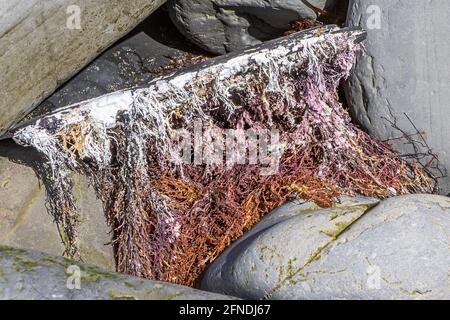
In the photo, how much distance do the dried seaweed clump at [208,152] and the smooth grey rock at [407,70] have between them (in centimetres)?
12

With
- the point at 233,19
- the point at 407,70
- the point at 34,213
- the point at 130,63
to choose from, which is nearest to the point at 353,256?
the point at 407,70

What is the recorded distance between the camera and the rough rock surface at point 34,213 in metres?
4.08

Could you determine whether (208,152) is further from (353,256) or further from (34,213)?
(353,256)

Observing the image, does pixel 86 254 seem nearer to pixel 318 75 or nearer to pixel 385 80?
pixel 318 75

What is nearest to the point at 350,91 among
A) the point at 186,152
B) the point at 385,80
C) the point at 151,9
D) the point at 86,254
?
the point at 385,80

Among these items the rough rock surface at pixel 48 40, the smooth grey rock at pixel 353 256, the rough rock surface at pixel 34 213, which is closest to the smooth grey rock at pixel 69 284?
the smooth grey rock at pixel 353 256

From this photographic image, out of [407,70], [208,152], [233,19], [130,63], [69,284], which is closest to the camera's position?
[69,284]

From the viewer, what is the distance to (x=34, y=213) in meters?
4.12

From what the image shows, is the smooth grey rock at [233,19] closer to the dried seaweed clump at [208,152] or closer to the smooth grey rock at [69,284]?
the dried seaweed clump at [208,152]

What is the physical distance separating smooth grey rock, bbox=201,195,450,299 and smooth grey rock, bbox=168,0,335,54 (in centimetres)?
143

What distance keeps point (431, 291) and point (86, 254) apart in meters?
1.90

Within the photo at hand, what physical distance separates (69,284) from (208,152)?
4.33 feet

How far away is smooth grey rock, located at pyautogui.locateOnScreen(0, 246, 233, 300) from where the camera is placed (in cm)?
319

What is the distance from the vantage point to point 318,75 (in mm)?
4172
